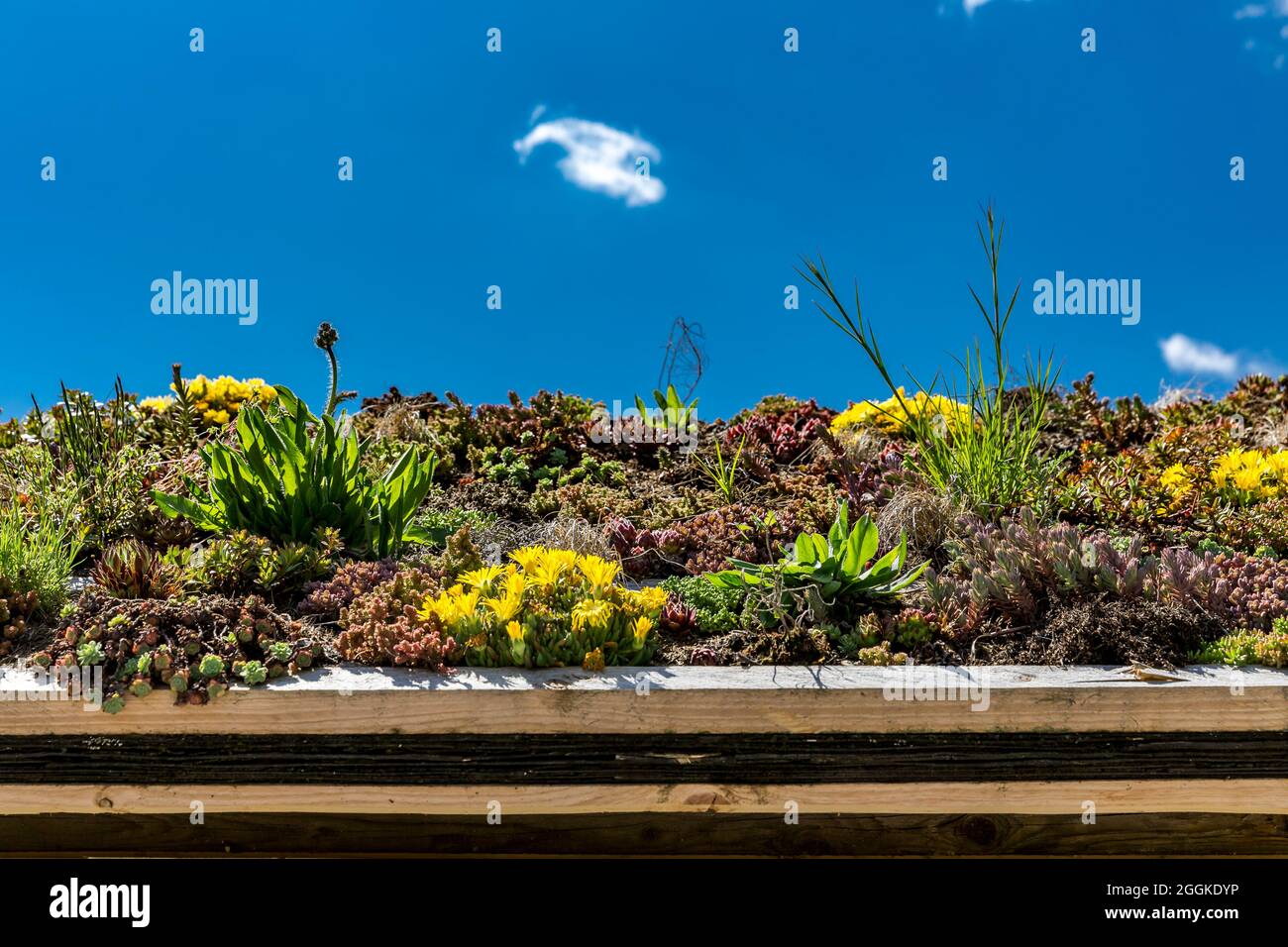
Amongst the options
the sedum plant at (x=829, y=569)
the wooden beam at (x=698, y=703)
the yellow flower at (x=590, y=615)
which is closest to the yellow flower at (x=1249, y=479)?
the wooden beam at (x=698, y=703)

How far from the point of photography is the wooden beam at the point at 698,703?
3.07m

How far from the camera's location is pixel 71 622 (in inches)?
140

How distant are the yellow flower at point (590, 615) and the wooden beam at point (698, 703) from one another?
153 millimetres

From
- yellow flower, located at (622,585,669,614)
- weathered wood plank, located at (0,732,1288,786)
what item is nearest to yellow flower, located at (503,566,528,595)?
yellow flower, located at (622,585,669,614)

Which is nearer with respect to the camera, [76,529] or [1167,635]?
[1167,635]

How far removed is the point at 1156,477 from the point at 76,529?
5030mm

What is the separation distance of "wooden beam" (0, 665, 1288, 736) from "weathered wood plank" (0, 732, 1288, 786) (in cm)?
4

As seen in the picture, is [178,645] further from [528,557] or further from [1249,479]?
[1249,479]

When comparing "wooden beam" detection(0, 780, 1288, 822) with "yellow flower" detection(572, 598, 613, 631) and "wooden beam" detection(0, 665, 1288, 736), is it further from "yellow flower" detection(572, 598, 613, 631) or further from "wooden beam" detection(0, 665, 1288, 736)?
"yellow flower" detection(572, 598, 613, 631)

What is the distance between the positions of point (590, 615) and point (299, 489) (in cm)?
154

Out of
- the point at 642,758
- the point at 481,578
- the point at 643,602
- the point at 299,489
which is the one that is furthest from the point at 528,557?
the point at 299,489
